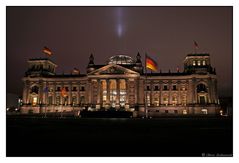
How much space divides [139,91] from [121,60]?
58.6ft

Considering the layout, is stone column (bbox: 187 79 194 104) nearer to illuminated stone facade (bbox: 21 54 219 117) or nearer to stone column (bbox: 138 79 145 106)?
illuminated stone facade (bbox: 21 54 219 117)

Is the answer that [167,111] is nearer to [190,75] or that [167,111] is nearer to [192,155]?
[190,75]

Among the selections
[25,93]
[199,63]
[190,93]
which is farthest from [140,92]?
[25,93]

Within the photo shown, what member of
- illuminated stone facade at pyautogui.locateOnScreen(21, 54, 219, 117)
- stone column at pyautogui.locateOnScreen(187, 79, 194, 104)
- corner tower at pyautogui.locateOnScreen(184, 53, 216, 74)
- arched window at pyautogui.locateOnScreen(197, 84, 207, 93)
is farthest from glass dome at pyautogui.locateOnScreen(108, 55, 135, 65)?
arched window at pyautogui.locateOnScreen(197, 84, 207, 93)

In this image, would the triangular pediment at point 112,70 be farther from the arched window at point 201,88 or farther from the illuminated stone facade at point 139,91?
the arched window at point 201,88

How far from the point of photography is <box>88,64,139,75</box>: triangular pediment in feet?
315

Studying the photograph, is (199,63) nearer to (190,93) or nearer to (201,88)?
(201,88)

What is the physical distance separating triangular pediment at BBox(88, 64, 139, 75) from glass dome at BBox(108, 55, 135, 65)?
34.7 feet

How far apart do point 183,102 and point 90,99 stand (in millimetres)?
35750

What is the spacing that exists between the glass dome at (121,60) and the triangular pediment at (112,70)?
10579 mm

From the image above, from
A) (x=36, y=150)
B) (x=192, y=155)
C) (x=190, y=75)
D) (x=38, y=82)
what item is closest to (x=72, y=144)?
(x=36, y=150)

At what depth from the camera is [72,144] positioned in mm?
14000

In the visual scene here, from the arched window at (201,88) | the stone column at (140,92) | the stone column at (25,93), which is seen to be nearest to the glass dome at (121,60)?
the stone column at (140,92)

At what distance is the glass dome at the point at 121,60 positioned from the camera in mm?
107062
